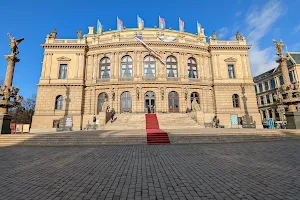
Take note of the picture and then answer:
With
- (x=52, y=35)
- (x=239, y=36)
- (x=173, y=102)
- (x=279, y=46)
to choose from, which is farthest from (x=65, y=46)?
(x=239, y=36)

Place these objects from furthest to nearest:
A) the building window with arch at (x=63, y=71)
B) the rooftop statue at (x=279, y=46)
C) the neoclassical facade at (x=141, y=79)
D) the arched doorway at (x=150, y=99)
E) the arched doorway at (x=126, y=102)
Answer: the building window with arch at (x=63, y=71)
the arched doorway at (x=150, y=99)
the arched doorway at (x=126, y=102)
the neoclassical facade at (x=141, y=79)
the rooftop statue at (x=279, y=46)

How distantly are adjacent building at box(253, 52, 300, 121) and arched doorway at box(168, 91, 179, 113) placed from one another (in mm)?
28372

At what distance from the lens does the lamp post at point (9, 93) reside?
14.8m

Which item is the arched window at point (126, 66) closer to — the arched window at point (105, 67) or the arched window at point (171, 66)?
the arched window at point (105, 67)

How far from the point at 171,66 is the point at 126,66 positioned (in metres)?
8.77

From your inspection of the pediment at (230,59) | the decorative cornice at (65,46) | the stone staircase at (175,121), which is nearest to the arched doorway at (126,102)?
the stone staircase at (175,121)

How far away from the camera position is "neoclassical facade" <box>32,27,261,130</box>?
27797 millimetres

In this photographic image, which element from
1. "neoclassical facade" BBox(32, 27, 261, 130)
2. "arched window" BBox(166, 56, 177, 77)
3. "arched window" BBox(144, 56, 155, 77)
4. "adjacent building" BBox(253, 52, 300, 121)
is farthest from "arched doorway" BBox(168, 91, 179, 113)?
"adjacent building" BBox(253, 52, 300, 121)

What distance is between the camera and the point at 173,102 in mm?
28656

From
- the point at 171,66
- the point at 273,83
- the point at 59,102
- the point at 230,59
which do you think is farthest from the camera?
the point at 273,83

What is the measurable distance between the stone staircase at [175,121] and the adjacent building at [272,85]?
31.3 m

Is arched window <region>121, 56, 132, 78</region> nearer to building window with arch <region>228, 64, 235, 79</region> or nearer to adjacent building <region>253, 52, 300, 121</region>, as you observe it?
building window with arch <region>228, 64, 235, 79</region>

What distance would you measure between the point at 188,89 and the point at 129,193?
27.1 metres

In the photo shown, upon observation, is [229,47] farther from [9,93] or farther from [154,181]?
[9,93]
